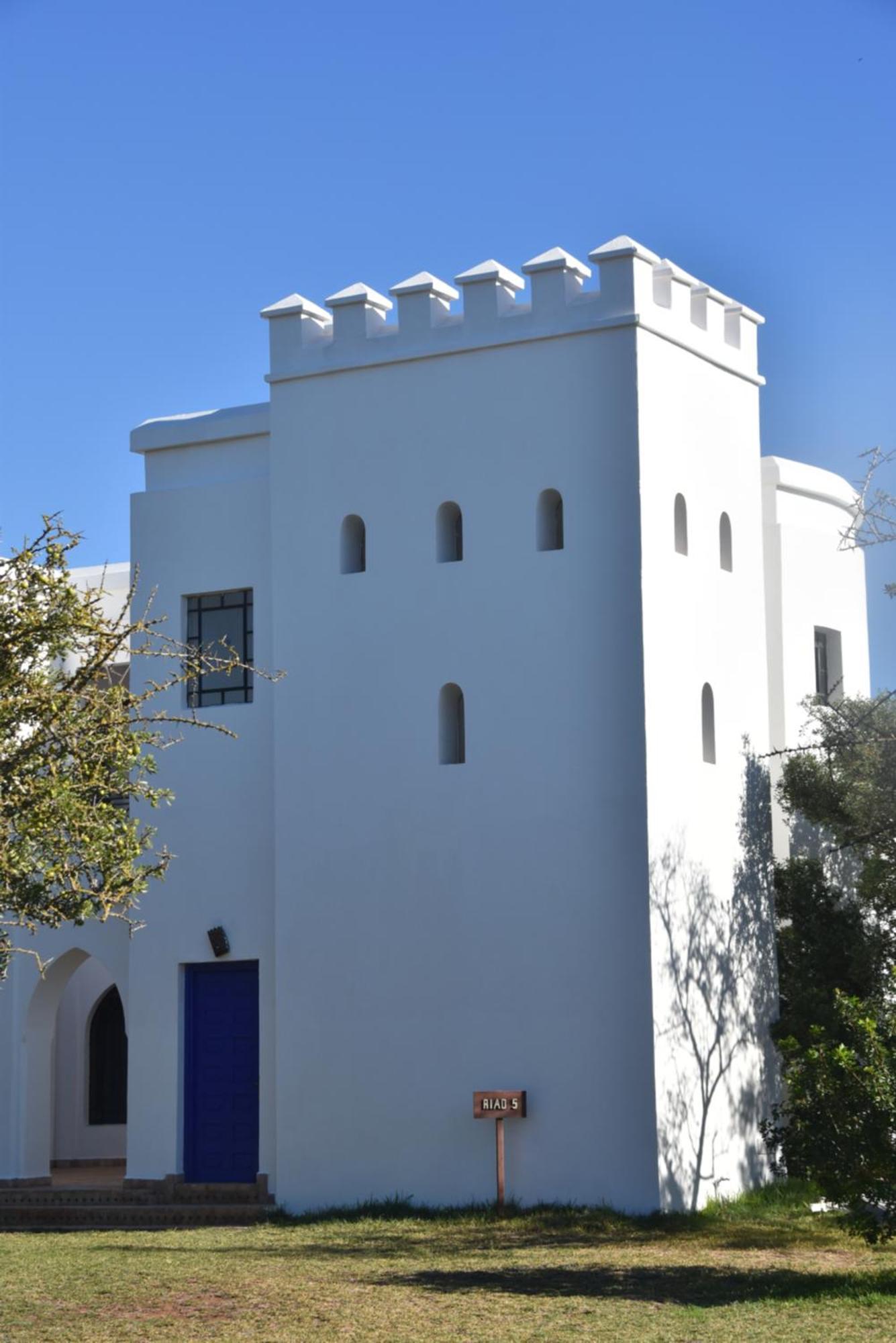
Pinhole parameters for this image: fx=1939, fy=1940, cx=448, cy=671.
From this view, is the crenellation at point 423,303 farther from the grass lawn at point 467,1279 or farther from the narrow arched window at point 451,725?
the grass lawn at point 467,1279

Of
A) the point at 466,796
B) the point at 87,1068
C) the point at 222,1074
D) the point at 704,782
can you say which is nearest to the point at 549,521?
the point at 466,796

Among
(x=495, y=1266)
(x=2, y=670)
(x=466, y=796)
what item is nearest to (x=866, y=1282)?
(x=495, y=1266)

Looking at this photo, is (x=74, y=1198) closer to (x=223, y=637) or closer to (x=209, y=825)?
(x=209, y=825)

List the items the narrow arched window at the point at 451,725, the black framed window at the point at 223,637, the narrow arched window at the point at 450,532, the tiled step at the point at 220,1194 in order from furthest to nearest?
the black framed window at the point at 223,637
the tiled step at the point at 220,1194
the narrow arched window at the point at 450,532
the narrow arched window at the point at 451,725

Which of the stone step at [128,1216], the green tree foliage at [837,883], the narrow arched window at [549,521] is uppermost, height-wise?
the narrow arched window at [549,521]

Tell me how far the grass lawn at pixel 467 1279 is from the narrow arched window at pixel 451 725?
13.1 ft

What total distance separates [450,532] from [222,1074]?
562cm

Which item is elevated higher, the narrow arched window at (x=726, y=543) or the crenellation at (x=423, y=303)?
the crenellation at (x=423, y=303)

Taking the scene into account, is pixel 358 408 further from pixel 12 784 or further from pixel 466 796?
pixel 12 784

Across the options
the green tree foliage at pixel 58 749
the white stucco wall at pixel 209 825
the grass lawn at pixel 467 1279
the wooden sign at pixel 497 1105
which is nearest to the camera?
the green tree foliage at pixel 58 749

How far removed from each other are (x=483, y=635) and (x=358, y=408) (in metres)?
2.62

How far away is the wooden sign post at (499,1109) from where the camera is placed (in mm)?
16359

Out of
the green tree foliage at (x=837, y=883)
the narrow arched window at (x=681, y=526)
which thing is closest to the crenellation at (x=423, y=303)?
the narrow arched window at (x=681, y=526)

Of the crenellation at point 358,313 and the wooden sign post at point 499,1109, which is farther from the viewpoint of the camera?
the crenellation at point 358,313
